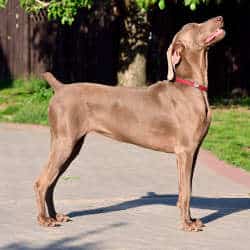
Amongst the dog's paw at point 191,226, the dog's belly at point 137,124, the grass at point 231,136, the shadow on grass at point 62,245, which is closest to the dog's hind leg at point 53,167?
the dog's belly at point 137,124

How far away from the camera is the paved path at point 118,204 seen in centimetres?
699

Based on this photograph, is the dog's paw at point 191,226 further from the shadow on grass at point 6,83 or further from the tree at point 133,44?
the shadow on grass at point 6,83

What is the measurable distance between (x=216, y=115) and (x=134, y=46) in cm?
341

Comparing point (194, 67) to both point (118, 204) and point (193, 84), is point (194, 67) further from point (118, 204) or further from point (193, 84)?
point (118, 204)

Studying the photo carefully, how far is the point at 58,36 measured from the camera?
21625 millimetres

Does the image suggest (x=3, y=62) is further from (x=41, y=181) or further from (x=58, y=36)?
(x=41, y=181)

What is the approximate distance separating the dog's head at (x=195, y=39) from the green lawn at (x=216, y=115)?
413 centimetres

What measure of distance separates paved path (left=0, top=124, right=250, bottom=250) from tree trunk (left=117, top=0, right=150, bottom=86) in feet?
20.2

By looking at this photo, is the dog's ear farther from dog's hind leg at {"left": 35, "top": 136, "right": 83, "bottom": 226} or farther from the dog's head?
dog's hind leg at {"left": 35, "top": 136, "right": 83, "bottom": 226}

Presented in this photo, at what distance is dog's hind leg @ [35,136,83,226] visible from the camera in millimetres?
7371

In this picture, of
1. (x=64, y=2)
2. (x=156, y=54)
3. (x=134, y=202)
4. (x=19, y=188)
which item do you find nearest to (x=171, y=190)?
(x=134, y=202)

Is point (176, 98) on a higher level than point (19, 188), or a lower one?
higher

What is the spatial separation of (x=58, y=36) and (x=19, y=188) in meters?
12.5

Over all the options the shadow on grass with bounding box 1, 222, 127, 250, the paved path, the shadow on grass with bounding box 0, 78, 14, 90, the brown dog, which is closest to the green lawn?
the shadow on grass with bounding box 0, 78, 14, 90
